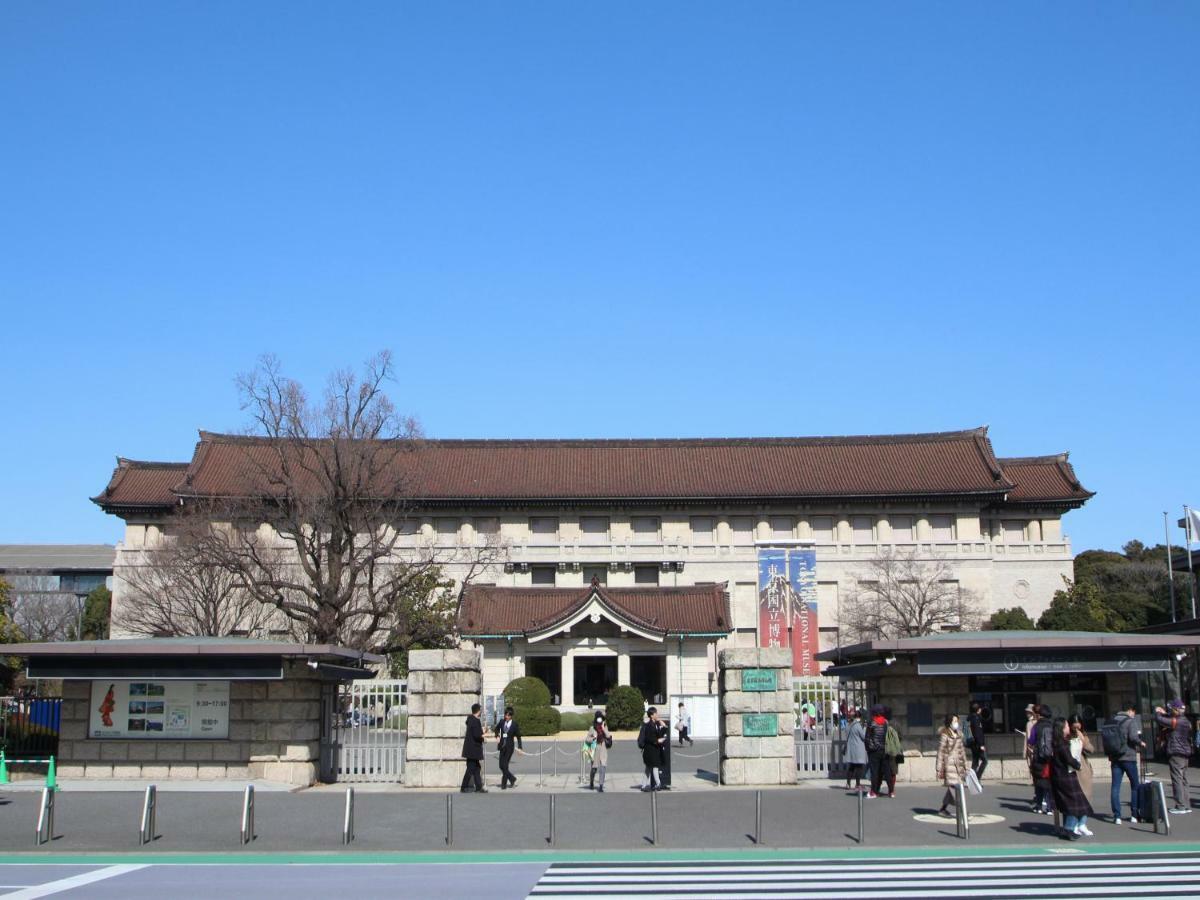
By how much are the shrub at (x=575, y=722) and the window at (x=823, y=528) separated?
24.1 meters

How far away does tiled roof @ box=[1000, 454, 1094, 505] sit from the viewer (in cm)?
6950

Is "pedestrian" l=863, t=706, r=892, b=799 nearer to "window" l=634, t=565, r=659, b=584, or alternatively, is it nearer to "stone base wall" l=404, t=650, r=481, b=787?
"stone base wall" l=404, t=650, r=481, b=787

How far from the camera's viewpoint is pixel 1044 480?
7150 centimetres

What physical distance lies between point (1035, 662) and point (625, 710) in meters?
24.0

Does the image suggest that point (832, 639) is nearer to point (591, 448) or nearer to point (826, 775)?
point (591, 448)

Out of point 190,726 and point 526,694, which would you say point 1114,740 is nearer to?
point 190,726

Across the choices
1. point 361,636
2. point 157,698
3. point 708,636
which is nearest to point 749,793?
point 157,698

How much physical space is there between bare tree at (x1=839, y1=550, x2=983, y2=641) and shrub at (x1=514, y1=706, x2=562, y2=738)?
2124 cm

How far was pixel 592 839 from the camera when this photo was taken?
16.7 meters

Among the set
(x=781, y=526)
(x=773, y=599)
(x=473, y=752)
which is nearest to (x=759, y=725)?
(x=473, y=752)

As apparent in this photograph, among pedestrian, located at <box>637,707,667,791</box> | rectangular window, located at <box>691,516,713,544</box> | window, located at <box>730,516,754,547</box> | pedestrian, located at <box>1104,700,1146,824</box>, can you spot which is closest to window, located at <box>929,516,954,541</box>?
window, located at <box>730,516,754,547</box>

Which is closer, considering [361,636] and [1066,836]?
[1066,836]

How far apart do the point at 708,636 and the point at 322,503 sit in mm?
18403

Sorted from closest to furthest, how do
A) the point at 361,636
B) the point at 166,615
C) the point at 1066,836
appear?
the point at 1066,836 < the point at 361,636 < the point at 166,615
